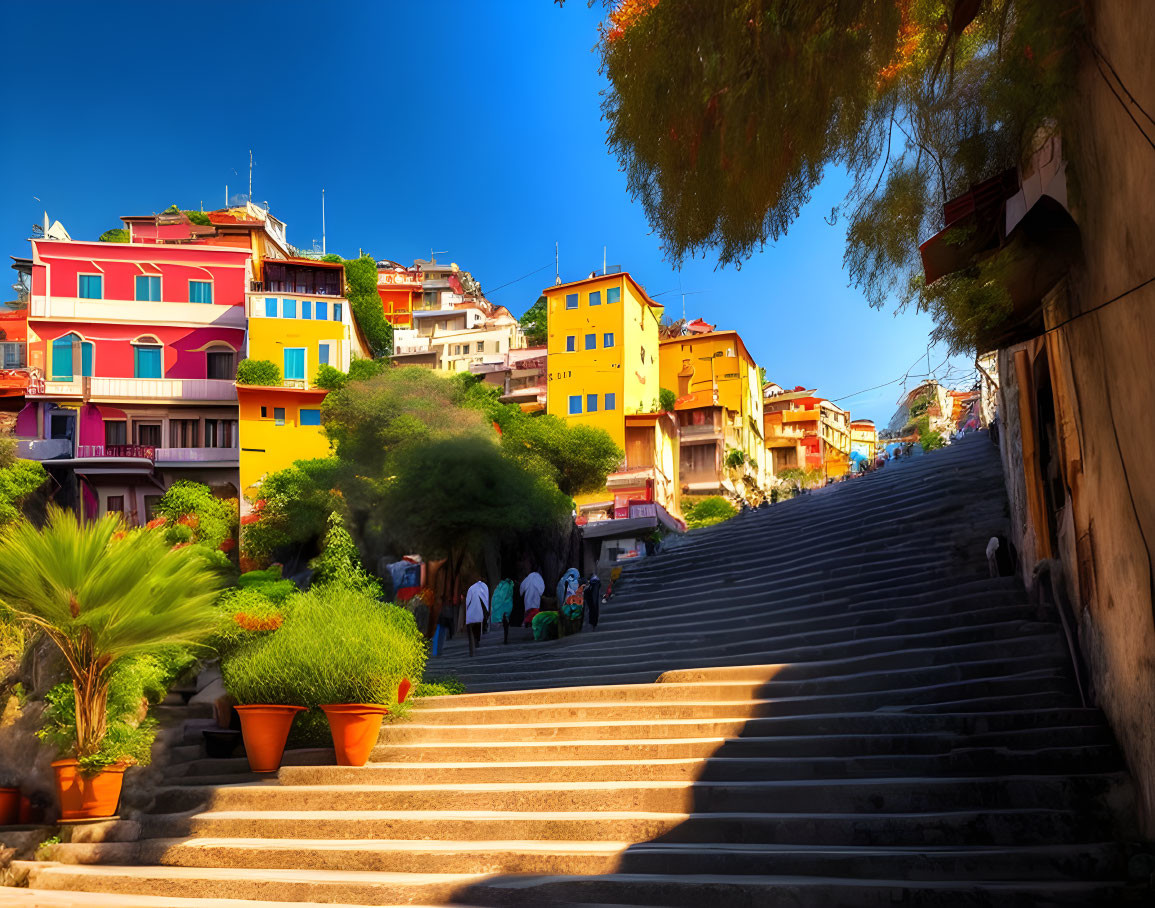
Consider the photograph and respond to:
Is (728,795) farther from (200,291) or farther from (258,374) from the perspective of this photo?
(200,291)

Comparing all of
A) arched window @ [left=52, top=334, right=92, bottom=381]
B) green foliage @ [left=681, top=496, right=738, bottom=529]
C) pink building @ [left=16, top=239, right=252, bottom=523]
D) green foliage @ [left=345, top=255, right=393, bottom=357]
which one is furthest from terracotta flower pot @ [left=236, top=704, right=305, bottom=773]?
green foliage @ [left=345, top=255, right=393, bottom=357]

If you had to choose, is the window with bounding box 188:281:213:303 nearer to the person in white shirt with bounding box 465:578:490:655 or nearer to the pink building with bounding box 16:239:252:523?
the pink building with bounding box 16:239:252:523

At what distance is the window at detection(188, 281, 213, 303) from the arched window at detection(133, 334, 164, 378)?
95.3 inches

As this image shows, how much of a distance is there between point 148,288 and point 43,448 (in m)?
8.15

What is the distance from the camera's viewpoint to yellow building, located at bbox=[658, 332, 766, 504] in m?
47.5

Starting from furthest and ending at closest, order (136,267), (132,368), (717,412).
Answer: (717,412)
(136,267)
(132,368)

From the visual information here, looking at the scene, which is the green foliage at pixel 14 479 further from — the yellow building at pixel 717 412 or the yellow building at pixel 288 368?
the yellow building at pixel 717 412

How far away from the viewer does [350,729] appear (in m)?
9.23

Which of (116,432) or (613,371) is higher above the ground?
(613,371)

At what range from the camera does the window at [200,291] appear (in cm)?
4141

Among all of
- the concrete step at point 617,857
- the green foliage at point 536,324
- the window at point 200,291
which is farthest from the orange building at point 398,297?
the concrete step at point 617,857

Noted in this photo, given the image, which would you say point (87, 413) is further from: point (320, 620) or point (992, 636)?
point (992, 636)

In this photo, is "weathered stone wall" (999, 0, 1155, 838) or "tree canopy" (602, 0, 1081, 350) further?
"tree canopy" (602, 0, 1081, 350)

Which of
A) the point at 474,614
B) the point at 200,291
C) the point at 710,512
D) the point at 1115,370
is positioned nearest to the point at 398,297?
the point at 200,291
